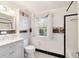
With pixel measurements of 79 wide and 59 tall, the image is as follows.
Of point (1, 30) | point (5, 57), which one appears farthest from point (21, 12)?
point (5, 57)

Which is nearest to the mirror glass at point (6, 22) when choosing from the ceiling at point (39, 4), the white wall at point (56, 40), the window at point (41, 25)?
the ceiling at point (39, 4)

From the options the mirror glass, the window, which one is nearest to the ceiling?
the window

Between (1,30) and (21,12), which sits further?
(21,12)

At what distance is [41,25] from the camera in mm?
4316

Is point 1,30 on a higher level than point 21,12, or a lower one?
lower

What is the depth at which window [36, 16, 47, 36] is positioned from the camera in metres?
4.18

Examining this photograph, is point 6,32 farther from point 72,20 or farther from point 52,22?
point 72,20

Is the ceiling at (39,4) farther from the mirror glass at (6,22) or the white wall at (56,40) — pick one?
the mirror glass at (6,22)

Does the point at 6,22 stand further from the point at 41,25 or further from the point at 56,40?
the point at 56,40

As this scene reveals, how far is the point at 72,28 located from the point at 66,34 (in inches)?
12.8

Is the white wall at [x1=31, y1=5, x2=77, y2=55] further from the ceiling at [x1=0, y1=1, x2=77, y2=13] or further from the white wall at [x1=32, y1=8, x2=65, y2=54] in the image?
the ceiling at [x1=0, y1=1, x2=77, y2=13]

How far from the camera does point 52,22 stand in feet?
12.6

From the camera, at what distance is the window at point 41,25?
4.18 metres

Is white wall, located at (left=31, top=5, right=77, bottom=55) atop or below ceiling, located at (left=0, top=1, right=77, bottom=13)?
below
